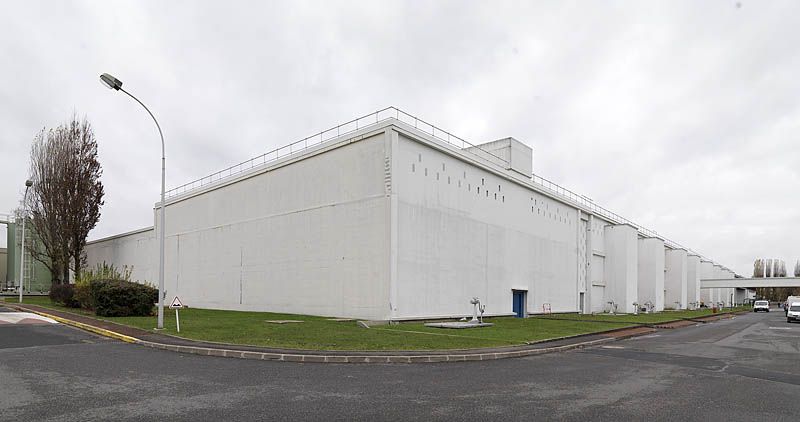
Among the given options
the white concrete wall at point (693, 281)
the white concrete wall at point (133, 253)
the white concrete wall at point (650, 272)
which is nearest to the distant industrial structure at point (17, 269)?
the white concrete wall at point (133, 253)

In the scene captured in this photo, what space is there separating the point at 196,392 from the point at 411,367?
528 centimetres

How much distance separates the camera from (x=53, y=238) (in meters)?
45.0

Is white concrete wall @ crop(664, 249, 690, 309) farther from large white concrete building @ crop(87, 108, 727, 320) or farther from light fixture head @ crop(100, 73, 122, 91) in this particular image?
light fixture head @ crop(100, 73, 122, 91)

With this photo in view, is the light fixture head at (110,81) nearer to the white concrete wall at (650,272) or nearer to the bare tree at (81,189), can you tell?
the bare tree at (81,189)

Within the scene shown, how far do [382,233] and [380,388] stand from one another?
16672 millimetres

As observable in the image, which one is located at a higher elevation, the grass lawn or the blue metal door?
the grass lawn

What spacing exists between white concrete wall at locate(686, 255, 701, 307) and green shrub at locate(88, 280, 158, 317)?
3156 inches

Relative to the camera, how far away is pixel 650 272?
61.6 metres

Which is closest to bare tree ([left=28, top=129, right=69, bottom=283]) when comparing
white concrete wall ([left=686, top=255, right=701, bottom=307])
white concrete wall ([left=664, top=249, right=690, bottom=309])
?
white concrete wall ([left=664, top=249, right=690, bottom=309])

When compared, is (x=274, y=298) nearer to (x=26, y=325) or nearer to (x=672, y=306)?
(x=26, y=325)

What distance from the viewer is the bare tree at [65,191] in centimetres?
4469

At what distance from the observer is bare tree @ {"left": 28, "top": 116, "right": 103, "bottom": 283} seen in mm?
44688

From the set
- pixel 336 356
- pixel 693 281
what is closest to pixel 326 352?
pixel 336 356

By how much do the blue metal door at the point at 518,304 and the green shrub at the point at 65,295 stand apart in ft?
89.8
